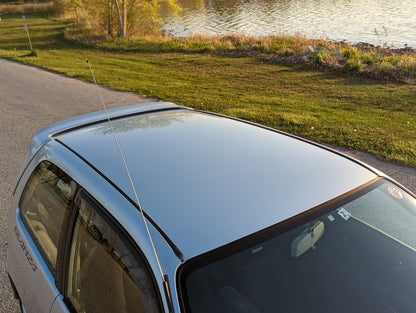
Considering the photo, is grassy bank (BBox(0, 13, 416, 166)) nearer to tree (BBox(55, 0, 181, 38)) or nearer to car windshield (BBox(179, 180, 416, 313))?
car windshield (BBox(179, 180, 416, 313))

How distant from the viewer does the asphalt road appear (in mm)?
5339

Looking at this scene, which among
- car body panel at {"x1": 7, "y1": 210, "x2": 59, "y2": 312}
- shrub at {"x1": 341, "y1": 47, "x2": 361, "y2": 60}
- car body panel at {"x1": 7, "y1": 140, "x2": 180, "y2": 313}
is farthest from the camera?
shrub at {"x1": 341, "y1": 47, "x2": 361, "y2": 60}

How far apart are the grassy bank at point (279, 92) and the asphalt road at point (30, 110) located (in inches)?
24.2

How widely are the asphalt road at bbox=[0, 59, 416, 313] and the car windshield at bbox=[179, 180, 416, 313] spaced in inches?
103

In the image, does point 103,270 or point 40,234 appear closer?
point 103,270

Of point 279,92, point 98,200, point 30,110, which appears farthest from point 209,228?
point 279,92

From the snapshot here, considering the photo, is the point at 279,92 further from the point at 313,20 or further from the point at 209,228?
the point at 313,20

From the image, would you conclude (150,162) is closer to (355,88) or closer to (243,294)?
(243,294)

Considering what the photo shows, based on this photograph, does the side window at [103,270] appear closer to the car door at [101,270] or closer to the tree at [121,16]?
the car door at [101,270]

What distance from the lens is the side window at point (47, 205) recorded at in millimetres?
2195

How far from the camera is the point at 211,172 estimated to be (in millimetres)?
1995

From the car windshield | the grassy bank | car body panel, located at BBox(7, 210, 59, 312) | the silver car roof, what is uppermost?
the silver car roof

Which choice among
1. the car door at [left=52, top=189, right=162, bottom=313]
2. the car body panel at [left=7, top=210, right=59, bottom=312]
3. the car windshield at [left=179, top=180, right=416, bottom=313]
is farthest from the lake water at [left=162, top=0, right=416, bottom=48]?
the car door at [left=52, top=189, right=162, bottom=313]

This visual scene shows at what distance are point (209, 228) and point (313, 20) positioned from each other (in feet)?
95.2
